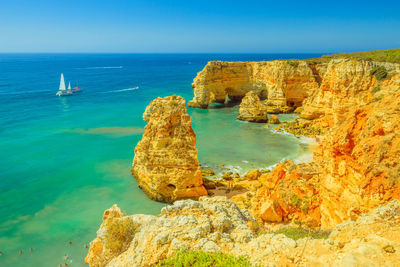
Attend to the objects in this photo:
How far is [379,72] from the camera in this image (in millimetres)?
30109

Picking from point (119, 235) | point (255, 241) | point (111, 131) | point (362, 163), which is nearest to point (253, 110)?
point (111, 131)

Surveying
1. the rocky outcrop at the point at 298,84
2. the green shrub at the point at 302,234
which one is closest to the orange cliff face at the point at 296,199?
the green shrub at the point at 302,234

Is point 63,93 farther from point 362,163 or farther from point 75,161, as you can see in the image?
point 362,163

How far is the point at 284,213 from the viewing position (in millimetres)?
11078

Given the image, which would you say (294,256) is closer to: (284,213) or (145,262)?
(145,262)

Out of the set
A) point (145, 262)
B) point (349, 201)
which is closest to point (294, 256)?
point (145, 262)

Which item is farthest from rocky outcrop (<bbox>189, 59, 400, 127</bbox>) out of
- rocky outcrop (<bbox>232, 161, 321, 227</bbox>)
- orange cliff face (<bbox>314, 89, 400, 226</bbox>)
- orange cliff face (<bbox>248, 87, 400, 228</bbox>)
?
rocky outcrop (<bbox>232, 161, 321, 227</bbox>)

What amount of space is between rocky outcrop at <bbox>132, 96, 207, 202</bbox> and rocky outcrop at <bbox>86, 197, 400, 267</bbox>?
1023 centimetres

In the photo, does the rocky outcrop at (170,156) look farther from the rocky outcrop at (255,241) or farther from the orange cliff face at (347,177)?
the rocky outcrop at (255,241)

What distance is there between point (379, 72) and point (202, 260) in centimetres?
3368

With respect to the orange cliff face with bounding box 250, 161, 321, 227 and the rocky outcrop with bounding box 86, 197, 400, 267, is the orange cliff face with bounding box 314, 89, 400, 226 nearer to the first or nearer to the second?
the orange cliff face with bounding box 250, 161, 321, 227

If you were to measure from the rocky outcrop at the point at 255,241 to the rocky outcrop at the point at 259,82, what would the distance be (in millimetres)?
40482

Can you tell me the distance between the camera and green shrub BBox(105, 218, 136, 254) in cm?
799

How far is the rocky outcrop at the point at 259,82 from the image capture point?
4525 cm
